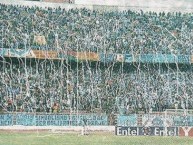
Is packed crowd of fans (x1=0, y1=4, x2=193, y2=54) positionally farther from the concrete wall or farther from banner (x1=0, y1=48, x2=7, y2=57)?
the concrete wall

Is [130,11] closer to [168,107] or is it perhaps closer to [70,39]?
[70,39]

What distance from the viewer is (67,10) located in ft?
179

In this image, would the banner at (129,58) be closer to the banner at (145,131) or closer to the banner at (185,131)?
the banner at (185,131)

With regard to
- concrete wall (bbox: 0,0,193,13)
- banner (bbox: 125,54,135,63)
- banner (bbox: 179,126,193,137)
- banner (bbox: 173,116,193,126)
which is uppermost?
concrete wall (bbox: 0,0,193,13)

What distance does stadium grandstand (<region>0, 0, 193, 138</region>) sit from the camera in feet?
130

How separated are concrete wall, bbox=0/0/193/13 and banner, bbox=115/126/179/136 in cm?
2420

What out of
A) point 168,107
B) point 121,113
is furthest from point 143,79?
point 121,113

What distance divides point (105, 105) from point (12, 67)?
8.71 m

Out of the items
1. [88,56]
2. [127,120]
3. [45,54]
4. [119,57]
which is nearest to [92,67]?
[88,56]

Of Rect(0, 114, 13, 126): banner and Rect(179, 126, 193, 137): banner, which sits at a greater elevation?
Rect(0, 114, 13, 126): banner

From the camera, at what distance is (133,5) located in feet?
194

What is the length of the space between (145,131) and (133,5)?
2805cm

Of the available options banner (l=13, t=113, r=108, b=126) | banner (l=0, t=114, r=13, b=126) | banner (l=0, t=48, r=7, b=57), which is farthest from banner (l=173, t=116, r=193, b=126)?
banner (l=0, t=48, r=7, b=57)

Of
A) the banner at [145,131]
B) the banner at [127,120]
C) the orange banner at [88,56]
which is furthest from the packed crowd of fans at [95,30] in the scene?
the banner at [145,131]
